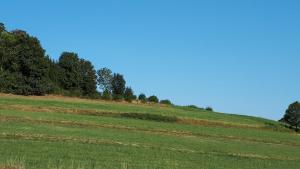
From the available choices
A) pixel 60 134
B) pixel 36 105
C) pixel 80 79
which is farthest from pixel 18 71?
pixel 60 134

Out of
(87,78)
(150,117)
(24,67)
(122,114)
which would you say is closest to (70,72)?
(87,78)

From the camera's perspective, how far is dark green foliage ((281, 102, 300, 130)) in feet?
295

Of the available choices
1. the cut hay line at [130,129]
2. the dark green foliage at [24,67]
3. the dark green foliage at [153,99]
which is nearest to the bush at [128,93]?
the dark green foliage at [153,99]

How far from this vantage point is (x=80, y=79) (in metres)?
103

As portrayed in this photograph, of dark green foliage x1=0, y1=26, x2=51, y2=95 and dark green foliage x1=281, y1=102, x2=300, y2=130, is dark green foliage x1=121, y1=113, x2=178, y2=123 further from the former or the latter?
dark green foliage x1=281, y1=102, x2=300, y2=130

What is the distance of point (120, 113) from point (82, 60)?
131ft

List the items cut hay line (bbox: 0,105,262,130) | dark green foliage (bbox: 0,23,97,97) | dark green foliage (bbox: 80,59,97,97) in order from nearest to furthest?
cut hay line (bbox: 0,105,262,130), dark green foliage (bbox: 0,23,97,97), dark green foliage (bbox: 80,59,97,97)

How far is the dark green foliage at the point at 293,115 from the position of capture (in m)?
90.0

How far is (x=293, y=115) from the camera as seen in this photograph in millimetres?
90750

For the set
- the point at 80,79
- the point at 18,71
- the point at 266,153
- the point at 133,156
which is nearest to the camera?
the point at 133,156

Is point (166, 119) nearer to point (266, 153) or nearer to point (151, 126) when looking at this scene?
point (151, 126)

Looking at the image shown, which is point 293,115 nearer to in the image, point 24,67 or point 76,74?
point 76,74

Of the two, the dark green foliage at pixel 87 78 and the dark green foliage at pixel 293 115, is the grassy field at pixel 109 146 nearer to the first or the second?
the dark green foliage at pixel 293 115

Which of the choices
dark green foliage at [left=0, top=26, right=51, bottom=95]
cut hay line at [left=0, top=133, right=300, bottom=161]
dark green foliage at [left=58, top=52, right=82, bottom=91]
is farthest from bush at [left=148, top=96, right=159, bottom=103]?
cut hay line at [left=0, top=133, right=300, bottom=161]
